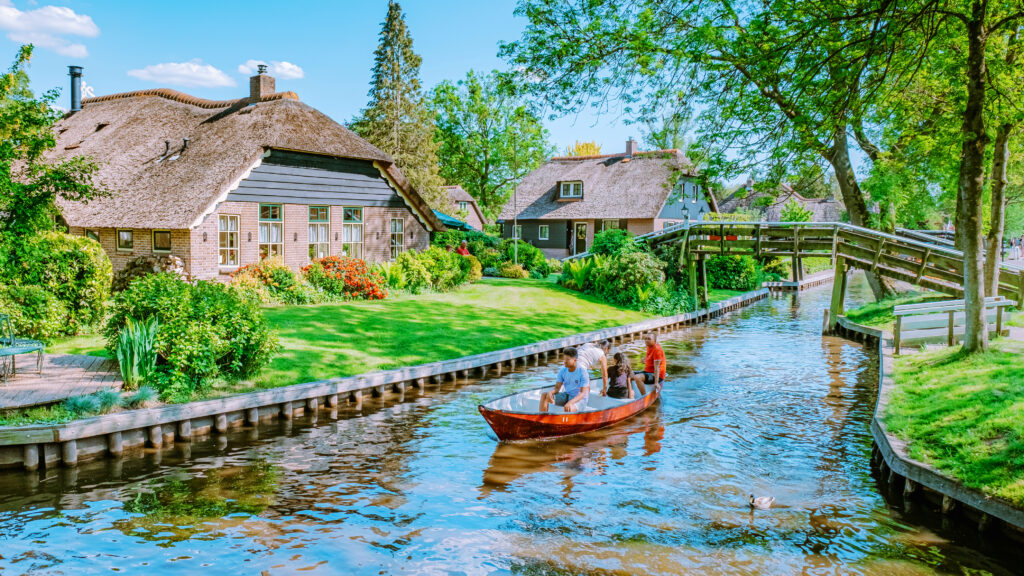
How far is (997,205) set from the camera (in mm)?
19266

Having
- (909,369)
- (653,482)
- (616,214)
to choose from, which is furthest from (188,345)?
(616,214)

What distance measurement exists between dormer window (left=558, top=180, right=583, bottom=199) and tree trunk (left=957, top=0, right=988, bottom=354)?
39120 mm

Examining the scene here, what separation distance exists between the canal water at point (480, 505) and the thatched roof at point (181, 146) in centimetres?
1166

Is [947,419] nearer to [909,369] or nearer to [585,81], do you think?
[909,369]

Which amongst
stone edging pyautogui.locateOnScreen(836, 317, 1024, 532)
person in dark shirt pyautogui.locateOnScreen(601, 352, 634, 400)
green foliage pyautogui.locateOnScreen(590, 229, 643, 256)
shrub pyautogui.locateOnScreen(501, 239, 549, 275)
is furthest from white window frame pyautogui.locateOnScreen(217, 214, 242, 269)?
stone edging pyautogui.locateOnScreen(836, 317, 1024, 532)

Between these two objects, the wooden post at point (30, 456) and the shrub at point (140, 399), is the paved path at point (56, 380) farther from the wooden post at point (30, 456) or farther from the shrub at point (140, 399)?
the wooden post at point (30, 456)

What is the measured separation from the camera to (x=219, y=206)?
22.1m

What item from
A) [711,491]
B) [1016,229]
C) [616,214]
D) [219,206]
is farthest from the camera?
[1016,229]

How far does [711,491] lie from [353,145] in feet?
66.5

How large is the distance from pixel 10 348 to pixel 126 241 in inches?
488

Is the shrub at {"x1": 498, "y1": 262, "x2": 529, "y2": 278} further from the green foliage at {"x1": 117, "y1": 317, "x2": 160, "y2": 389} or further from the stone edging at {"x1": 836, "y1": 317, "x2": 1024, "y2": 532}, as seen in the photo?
the green foliage at {"x1": 117, "y1": 317, "x2": 160, "y2": 389}

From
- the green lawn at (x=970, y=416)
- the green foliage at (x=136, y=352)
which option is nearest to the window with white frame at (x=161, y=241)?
the green foliage at (x=136, y=352)

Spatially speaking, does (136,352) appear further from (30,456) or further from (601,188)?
(601,188)

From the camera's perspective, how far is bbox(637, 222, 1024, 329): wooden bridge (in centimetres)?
2184
